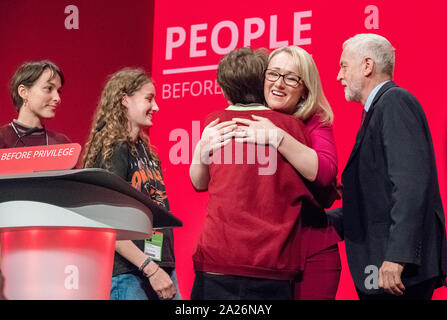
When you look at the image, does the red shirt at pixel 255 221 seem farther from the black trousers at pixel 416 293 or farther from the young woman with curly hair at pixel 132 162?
the young woman with curly hair at pixel 132 162

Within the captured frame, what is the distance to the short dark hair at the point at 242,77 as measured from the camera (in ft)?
6.52

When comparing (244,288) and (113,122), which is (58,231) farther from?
(113,122)

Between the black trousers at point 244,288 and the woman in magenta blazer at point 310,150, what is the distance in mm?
117

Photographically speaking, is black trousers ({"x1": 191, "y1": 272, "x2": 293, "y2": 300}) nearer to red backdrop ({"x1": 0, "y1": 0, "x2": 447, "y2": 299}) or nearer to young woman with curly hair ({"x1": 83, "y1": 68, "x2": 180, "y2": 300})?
young woman with curly hair ({"x1": 83, "y1": 68, "x2": 180, "y2": 300})

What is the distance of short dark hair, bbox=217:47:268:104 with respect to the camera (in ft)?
6.52

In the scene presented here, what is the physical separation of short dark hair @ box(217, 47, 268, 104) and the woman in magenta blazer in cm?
3

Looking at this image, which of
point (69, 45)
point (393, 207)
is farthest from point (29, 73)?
point (69, 45)

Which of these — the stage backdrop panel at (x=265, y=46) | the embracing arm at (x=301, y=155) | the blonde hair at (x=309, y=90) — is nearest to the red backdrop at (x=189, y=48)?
the stage backdrop panel at (x=265, y=46)

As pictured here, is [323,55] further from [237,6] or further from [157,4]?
[157,4]

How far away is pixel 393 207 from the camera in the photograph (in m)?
1.96

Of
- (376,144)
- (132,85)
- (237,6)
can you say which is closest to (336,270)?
(376,144)

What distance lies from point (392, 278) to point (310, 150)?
48cm

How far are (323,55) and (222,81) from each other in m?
1.96

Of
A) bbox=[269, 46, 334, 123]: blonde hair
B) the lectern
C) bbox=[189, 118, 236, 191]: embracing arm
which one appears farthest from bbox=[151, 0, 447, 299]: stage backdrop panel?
the lectern
